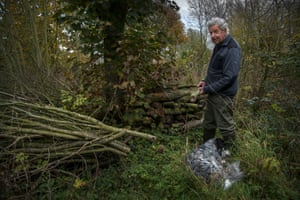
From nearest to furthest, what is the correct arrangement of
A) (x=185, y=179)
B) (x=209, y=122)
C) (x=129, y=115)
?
(x=185, y=179) → (x=209, y=122) → (x=129, y=115)

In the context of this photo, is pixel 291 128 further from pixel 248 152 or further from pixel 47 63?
pixel 47 63

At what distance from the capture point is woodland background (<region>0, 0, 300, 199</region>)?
2504 mm

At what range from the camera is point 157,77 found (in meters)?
3.92

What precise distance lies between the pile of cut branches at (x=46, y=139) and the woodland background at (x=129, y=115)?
0.04 ft

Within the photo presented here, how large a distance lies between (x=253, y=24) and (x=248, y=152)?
13.6 feet

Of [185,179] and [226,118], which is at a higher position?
[226,118]

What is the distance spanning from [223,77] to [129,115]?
5.39 ft

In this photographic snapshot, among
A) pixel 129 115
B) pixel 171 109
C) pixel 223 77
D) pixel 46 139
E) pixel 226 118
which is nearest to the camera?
pixel 46 139

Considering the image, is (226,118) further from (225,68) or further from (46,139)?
(46,139)

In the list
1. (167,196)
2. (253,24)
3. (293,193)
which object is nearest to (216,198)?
(167,196)

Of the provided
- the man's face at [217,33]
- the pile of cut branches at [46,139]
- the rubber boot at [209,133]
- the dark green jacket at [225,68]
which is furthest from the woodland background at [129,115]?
the man's face at [217,33]

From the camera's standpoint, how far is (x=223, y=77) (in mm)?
2906

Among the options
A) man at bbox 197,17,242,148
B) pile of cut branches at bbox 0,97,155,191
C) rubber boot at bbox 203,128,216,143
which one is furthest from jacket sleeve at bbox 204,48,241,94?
pile of cut branches at bbox 0,97,155,191

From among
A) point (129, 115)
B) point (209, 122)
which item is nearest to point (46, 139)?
point (129, 115)
